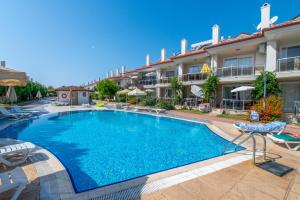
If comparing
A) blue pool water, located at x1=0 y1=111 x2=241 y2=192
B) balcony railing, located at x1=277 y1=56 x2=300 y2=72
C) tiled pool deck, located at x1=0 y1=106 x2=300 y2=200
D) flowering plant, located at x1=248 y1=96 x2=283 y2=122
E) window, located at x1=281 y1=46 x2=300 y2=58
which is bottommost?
blue pool water, located at x1=0 y1=111 x2=241 y2=192

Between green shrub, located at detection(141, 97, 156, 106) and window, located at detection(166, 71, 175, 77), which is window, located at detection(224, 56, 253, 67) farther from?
green shrub, located at detection(141, 97, 156, 106)

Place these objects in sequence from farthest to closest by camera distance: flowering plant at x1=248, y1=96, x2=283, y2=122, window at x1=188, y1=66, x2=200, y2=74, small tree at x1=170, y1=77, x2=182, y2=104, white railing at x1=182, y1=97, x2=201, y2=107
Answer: window at x1=188, y1=66, x2=200, y2=74 < small tree at x1=170, y1=77, x2=182, y2=104 < white railing at x1=182, y1=97, x2=201, y2=107 < flowering plant at x1=248, y1=96, x2=283, y2=122

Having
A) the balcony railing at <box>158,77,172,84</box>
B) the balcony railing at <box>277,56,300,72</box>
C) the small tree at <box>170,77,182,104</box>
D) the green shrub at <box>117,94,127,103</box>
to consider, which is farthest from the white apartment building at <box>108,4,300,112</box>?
the green shrub at <box>117,94,127,103</box>

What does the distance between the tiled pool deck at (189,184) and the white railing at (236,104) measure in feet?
35.7

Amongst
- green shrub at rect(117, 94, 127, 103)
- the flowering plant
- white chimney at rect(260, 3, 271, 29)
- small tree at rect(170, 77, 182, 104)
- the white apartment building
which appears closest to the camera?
the flowering plant

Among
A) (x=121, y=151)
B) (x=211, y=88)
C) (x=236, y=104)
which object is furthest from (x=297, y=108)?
(x=121, y=151)

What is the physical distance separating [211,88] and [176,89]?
540cm

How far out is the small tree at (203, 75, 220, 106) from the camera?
55.0 feet

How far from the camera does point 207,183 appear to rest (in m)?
4.03

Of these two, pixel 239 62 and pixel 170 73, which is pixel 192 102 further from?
pixel 170 73

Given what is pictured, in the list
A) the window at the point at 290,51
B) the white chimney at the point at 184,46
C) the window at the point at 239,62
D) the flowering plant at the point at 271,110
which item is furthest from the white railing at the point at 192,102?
the window at the point at 290,51

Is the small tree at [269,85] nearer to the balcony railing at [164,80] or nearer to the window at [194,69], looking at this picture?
the window at [194,69]

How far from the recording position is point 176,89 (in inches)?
842

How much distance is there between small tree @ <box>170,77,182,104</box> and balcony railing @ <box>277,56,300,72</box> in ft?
35.1
